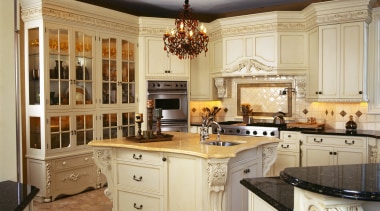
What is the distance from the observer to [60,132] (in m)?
4.64

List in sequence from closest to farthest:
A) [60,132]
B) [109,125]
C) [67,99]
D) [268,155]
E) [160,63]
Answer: [268,155] → [60,132] → [67,99] → [109,125] → [160,63]

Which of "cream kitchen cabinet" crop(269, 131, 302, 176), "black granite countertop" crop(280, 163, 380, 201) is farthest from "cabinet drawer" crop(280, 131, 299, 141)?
"black granite countertop" crop(280, 163, 380, 201)

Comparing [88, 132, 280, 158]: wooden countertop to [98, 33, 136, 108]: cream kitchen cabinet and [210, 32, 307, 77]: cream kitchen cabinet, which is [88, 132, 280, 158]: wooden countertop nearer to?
[98, 33, 136, 108]: cream kitchen cabinet

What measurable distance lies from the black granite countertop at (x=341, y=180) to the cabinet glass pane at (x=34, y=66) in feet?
12.6

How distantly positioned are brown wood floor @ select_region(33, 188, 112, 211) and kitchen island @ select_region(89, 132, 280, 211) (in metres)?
0.79

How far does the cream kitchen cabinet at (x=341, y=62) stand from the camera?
15.5ft

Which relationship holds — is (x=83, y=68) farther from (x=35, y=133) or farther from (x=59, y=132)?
(x=35, y=133)

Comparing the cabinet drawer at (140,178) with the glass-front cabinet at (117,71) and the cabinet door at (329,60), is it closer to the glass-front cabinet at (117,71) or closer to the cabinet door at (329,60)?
the glass-front cabinet at (117,71)

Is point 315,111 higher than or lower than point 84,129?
higher

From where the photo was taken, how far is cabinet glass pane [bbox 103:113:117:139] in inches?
208

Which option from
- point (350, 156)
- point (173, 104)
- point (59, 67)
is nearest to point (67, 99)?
point (59, 67)

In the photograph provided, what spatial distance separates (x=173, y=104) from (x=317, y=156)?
2.49 meters

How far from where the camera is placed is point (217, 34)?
19.8 ft

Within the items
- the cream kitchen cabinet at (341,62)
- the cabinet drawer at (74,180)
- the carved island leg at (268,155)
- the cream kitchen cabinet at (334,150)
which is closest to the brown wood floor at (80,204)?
the cabinet drawer at (74,180)
